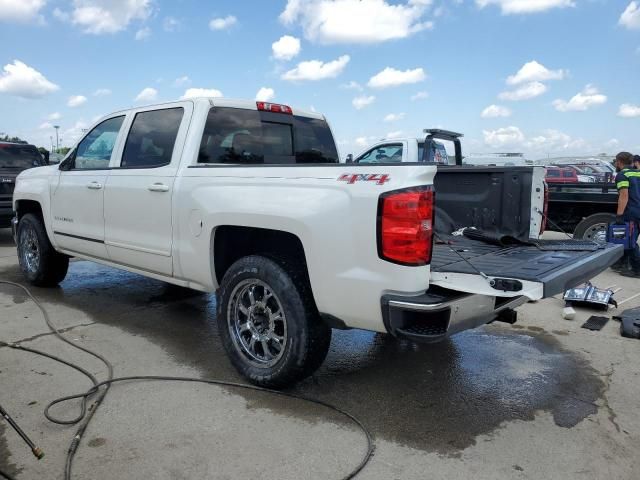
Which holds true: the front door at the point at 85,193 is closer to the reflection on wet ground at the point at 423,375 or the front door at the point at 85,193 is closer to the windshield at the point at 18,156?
the reflection on wet ground at the point at 423,375

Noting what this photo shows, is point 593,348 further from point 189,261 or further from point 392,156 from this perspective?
point 392,156

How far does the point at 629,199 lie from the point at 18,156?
1104 cm

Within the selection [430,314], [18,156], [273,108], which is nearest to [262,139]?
[273,108]

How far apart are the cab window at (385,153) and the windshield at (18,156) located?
671 cm

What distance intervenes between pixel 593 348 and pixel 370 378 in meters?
2.09

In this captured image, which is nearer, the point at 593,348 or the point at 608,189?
the point at 593,348

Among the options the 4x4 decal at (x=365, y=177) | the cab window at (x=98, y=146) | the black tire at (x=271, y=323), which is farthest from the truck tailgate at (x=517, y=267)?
the cab window at (x=98, y=146)

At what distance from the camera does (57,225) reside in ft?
18.4

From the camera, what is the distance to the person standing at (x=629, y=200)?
7.55m

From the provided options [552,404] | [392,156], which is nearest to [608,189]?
[392,156]

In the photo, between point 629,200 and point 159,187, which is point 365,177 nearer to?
point 159,187

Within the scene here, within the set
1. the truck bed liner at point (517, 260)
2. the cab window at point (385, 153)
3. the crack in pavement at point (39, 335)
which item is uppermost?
the cab window at point (385, 153)

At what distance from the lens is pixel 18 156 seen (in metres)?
10.8

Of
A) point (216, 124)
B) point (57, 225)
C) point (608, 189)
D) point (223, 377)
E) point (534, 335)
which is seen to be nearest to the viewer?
point (223, 377)
